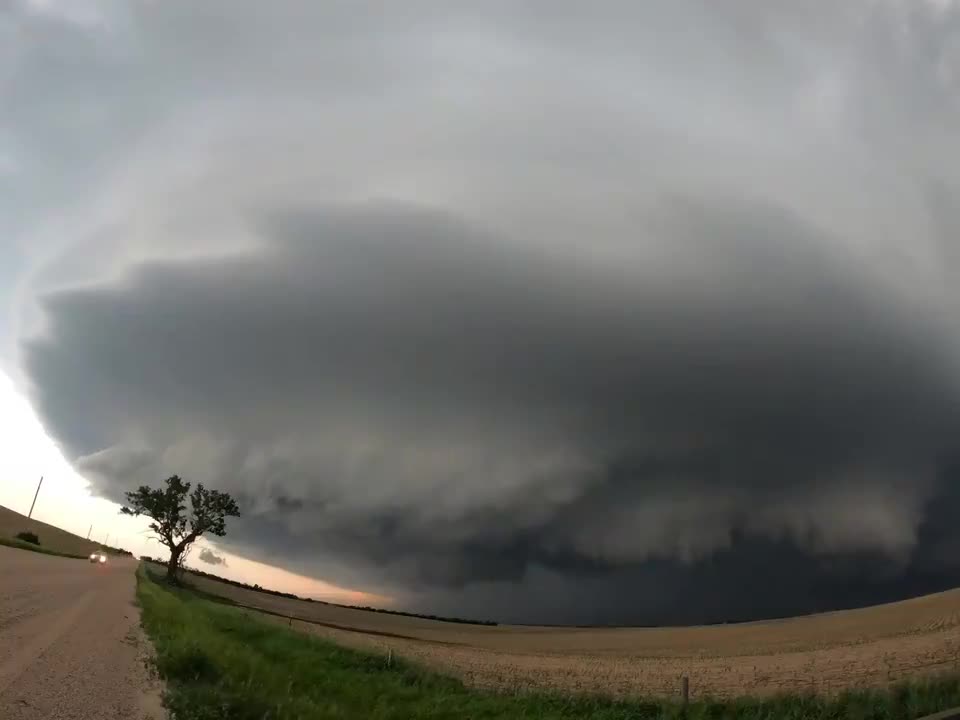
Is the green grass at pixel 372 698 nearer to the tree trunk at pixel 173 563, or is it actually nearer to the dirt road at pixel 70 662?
the dirt road at pixel 70 662

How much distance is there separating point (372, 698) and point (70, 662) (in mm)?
9585

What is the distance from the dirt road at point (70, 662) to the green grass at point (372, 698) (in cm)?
86

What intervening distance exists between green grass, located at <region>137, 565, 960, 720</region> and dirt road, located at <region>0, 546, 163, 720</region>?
859 mm

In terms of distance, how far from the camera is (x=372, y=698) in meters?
23.1

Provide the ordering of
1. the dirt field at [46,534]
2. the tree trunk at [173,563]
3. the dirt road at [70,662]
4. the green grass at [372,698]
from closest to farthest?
the dirt road at [70,662] → the green grass at [372,698] → the tree trunk at [173,563] → the dirt field at [46,534]

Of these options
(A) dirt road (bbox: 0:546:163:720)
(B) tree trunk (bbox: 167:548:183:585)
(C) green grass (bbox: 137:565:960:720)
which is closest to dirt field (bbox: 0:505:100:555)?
(B) tree trunk (bbox: 167:548:183:585)

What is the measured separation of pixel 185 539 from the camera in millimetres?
108625

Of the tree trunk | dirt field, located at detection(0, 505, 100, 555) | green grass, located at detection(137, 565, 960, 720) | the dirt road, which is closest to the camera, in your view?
the dirt road

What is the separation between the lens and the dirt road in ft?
46.2

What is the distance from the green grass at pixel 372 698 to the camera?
16.5 metres

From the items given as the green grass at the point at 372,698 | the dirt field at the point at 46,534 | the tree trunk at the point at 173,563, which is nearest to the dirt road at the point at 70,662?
the green grass at the point at 372,698

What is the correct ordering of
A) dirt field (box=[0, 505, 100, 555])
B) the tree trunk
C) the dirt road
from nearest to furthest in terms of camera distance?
the dirt road, the tree trunk, dirt field (box=[0, 505, 100, 555])

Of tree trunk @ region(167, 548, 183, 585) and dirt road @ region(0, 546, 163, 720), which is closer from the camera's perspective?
dirt road @ region(0, 546, 163, 720)

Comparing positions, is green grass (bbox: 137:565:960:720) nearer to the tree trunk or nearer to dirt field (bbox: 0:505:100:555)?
the tree trunk
